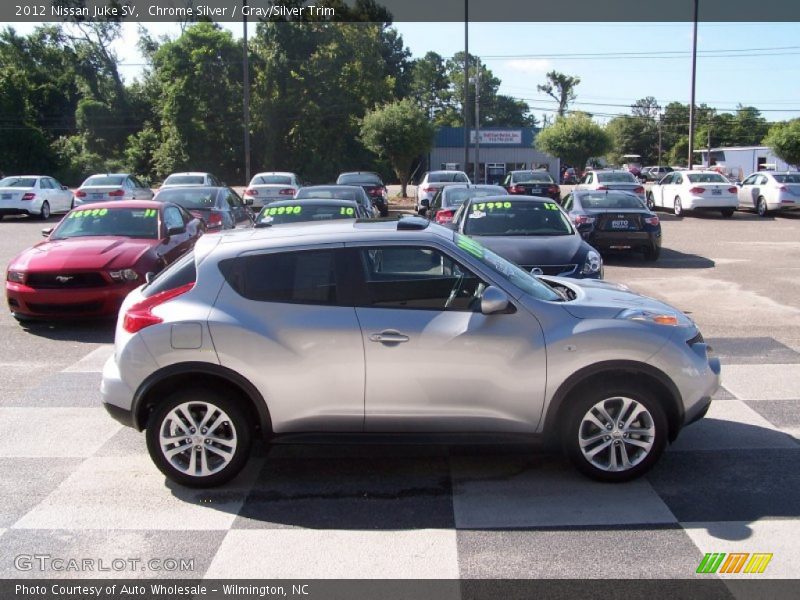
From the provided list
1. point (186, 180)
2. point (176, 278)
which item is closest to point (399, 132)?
point (186, 180)

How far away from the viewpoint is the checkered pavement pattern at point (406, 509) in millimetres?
4402

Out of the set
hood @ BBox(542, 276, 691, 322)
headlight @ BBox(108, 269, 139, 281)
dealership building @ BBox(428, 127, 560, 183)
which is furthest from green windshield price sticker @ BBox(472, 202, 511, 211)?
dealership building @ BBox(428, 127, 560, 183)

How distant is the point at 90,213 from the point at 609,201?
10229mm

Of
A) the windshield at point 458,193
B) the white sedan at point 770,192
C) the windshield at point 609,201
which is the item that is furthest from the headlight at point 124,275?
the white sedan at point 770,192

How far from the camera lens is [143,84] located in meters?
69.1

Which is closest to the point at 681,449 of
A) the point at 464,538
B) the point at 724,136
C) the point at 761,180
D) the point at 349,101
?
the point at 464,538

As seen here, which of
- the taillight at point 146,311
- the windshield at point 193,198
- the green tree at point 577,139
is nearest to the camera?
the taillight at point 146,311

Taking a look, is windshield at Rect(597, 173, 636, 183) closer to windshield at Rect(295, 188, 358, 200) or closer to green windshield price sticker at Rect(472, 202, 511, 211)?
windshield at Rect(295, 188, 358, 200)

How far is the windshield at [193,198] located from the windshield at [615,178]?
1599 centimetres

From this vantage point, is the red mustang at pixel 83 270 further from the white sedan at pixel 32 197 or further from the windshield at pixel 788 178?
the windshield at pixel 788 178

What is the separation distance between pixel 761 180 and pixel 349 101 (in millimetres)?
30743

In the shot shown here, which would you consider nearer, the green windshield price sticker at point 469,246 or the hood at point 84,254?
the green windshield price sticker at point 469,246

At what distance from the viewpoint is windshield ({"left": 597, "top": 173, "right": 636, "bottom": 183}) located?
94.8 ft

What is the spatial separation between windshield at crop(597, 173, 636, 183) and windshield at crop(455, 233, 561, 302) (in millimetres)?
23884
